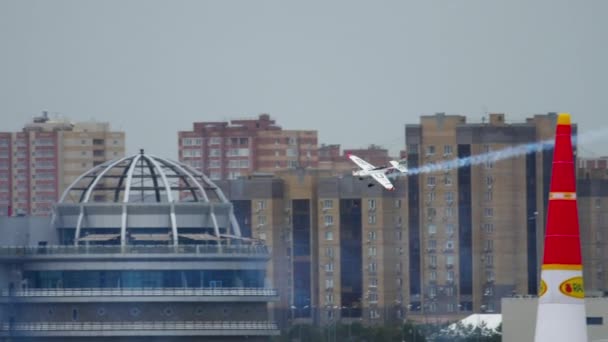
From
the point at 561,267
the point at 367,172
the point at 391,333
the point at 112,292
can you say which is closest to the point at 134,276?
the point at 112,292

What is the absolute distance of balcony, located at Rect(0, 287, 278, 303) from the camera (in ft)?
484

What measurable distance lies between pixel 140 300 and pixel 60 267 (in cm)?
503

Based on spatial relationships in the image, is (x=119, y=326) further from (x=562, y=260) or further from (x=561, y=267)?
(x=562, y=260)

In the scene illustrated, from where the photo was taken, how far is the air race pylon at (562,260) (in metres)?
71.1

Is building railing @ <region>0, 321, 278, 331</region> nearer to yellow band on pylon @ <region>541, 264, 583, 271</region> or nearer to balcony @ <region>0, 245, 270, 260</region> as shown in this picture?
balcony @ <region>0, 245, 270, 260</region>

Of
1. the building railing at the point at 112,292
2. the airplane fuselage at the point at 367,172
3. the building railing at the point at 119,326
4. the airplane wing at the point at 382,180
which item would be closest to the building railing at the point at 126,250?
the building railing at the point at 112,292

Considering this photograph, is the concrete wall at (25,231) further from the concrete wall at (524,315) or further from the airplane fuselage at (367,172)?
the airplane fuselage at (367,172)

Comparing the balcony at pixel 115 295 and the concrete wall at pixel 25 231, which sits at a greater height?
the concrete wall at pixel 25 231

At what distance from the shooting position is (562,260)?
71.9m

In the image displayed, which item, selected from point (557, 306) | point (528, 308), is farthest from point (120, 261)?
point (557, 306)

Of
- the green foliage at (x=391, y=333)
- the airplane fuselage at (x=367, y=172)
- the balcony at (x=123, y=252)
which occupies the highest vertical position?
the airplane fuselage at (x=367, y=172)

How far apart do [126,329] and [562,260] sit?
78264mm

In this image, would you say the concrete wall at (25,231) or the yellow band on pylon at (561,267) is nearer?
the yellow band on pylon at (561,267)

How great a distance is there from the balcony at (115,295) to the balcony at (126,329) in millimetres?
1448
